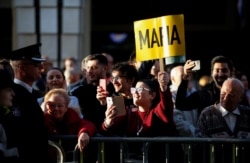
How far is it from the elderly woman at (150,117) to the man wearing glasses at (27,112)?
81 cm

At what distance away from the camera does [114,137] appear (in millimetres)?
9180

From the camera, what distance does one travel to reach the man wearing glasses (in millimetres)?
8547

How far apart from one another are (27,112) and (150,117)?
4.79 feet

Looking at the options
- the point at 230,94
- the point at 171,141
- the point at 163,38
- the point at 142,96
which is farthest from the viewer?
the point at 230,94

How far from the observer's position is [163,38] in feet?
33.1

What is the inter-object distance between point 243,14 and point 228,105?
365 inches

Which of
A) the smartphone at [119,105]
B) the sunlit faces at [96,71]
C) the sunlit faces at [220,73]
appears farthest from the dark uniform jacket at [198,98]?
the smartphone at [119,105]

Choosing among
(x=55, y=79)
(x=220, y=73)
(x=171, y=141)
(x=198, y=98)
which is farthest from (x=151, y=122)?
(x=55, y=79)

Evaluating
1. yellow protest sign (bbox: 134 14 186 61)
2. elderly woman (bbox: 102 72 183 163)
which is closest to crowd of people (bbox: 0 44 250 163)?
elderly woman (bbox: 102 72 183 163)

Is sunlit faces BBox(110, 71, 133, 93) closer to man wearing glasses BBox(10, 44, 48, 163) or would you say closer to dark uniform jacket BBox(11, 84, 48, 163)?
man wearing glasses BBox(10, 44, 48, 163)

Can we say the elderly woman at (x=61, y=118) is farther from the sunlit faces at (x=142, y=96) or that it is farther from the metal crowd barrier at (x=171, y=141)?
the sunlit faces at (x=142, y=96)

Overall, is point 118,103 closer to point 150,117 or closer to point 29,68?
point 150,117

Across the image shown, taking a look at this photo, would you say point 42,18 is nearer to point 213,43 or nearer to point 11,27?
point 11,27

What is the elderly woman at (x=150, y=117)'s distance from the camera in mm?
9414
